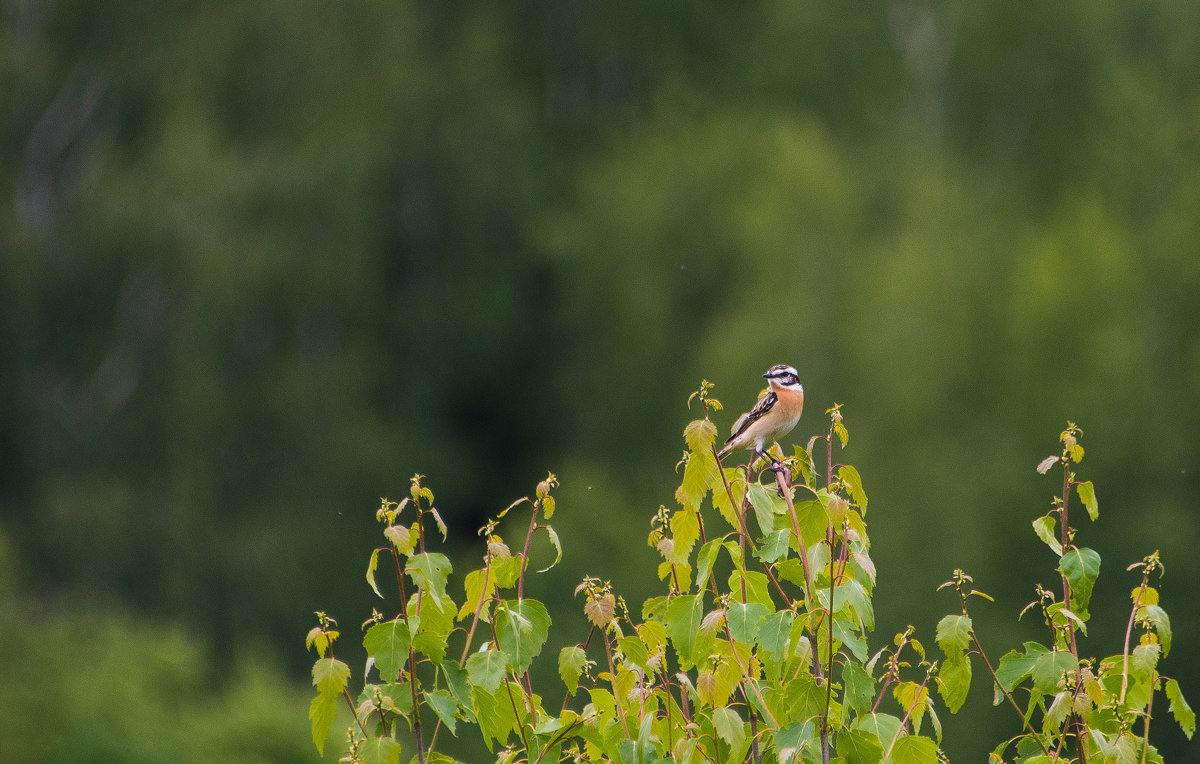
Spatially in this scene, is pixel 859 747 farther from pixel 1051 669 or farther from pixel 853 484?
pixel 853 484

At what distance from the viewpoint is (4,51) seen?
37.0m

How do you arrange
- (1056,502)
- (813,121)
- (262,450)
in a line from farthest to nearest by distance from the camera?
(813,121) < (262,450) < (1056,502)

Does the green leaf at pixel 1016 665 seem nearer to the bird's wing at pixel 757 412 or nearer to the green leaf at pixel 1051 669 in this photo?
the green leaf at pixel 1051 669

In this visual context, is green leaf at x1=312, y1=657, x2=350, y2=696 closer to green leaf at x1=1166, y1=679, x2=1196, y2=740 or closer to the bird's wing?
green leaf at x1=1166, y1=679, x2=1196, y2=740

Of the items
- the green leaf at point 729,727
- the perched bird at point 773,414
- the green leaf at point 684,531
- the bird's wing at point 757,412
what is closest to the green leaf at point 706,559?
the green leaf at point 684,531

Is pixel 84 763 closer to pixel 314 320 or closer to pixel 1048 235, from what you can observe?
pixel 314 320

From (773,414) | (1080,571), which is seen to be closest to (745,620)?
(1080,571)

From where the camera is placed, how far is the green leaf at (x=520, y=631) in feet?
18.2

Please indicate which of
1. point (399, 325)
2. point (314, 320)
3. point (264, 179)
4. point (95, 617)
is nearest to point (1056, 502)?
point (95, 617)

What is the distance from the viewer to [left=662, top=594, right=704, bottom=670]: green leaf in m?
5.38

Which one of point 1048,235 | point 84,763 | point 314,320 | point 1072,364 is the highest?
point 314,320

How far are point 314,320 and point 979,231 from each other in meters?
17.9

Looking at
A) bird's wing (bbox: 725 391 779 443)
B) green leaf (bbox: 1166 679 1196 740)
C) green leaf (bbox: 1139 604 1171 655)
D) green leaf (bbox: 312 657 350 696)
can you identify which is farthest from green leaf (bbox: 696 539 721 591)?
bird's wing (bbox: 725 391 779 443)

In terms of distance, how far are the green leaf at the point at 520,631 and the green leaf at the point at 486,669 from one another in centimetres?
5
